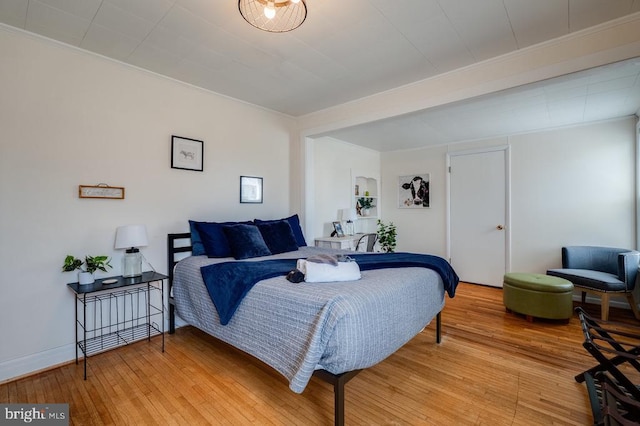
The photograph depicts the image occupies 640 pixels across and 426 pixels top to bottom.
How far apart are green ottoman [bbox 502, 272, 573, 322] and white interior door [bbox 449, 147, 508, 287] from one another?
4.27ft

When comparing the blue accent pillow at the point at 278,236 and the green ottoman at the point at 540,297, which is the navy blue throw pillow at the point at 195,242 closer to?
the blue accent pillow at the point at 278,236

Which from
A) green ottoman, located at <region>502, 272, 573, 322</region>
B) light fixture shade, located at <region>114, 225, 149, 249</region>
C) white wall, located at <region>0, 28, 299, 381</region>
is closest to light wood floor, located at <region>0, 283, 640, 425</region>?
green ottoman, located at <region>502, 272, 573, 322</region>

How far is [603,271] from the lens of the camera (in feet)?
11.9

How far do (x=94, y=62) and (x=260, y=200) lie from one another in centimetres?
210

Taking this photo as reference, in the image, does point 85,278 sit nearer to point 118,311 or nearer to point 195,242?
point 118,311

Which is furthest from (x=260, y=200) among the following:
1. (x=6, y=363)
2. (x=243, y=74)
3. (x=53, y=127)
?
(x=6, y=363)

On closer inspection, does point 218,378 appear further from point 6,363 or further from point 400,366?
point 6,363

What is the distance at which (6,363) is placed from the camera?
2.15 meters

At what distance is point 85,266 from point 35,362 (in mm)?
763

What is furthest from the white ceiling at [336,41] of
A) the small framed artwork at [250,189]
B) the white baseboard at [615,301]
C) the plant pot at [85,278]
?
the white baseboard at [615,301]

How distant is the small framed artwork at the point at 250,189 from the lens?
3.66 m

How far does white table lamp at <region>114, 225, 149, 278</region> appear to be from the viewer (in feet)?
8.11

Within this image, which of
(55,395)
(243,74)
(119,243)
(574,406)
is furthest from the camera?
(243,74)

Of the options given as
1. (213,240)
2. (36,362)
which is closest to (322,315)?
(213,240)
